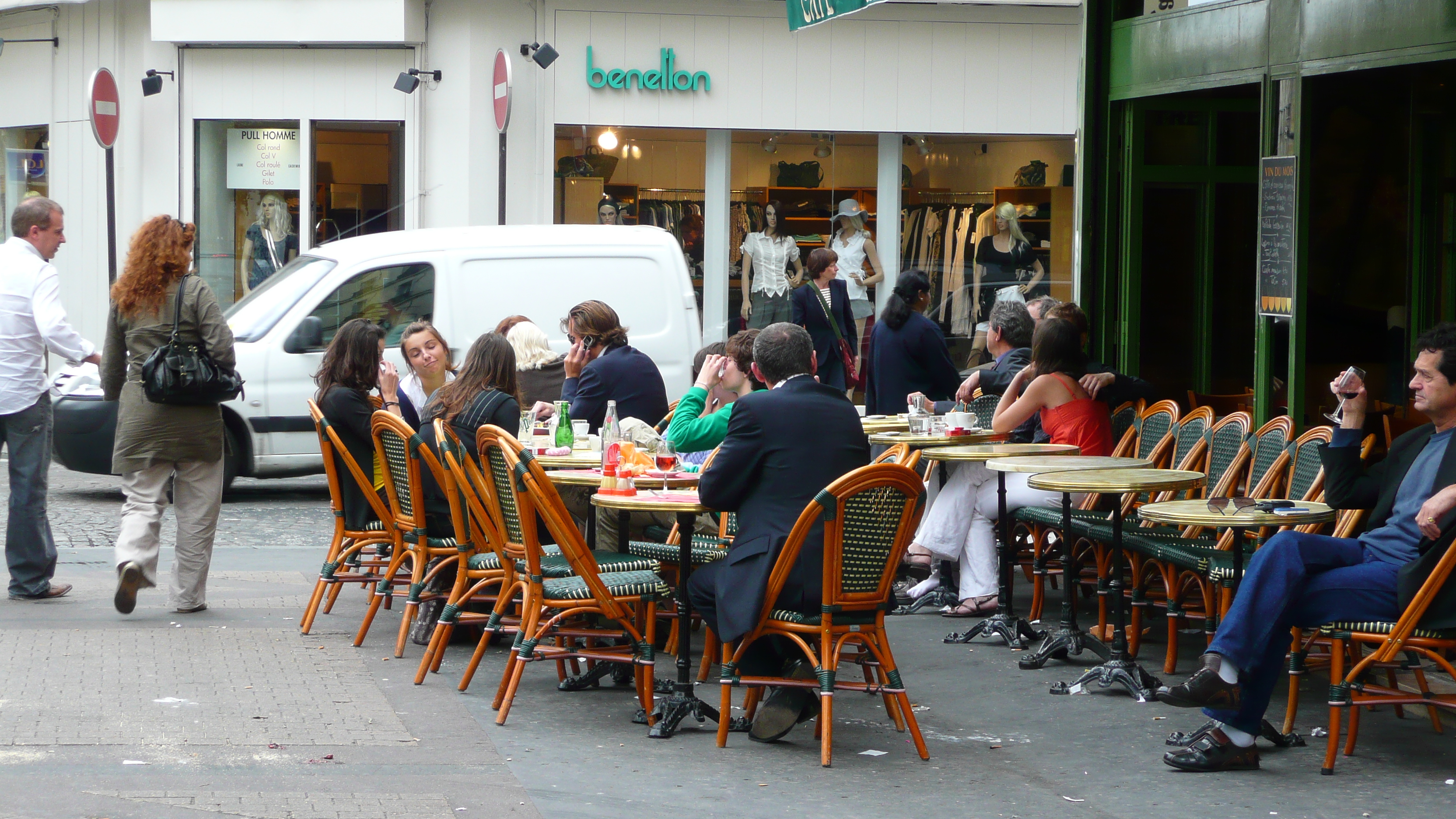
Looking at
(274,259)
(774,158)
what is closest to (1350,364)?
(774,158)

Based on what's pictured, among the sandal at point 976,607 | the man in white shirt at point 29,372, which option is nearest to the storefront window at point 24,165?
the man in white shirt at point 29,372

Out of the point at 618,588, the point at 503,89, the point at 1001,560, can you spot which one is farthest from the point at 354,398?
the point at 503,89

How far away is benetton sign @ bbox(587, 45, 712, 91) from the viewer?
55.4 ft

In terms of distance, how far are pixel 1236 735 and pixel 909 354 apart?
528 cm

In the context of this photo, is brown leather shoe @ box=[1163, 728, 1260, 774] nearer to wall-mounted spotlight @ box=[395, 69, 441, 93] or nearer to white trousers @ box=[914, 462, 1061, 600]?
white trousers @ box=[914, 462, 1061, 600]

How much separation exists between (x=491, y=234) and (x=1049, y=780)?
7.86 metres

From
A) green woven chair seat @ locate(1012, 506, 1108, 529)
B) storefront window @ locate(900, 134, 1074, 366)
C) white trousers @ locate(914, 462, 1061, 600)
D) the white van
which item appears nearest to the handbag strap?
the white van

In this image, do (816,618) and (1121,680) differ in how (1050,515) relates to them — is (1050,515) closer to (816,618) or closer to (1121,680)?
(1121,680)

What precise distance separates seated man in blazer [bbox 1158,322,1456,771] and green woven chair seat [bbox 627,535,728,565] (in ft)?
6.19

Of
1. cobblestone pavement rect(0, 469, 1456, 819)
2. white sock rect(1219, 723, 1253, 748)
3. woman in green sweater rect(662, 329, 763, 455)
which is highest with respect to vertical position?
woman in green sweater rect(662, 329, 763, 455)

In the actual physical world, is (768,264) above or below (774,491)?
above

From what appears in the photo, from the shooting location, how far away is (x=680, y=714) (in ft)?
19.2

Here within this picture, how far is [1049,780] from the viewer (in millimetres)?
5395

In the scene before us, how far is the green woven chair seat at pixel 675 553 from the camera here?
6.61m
